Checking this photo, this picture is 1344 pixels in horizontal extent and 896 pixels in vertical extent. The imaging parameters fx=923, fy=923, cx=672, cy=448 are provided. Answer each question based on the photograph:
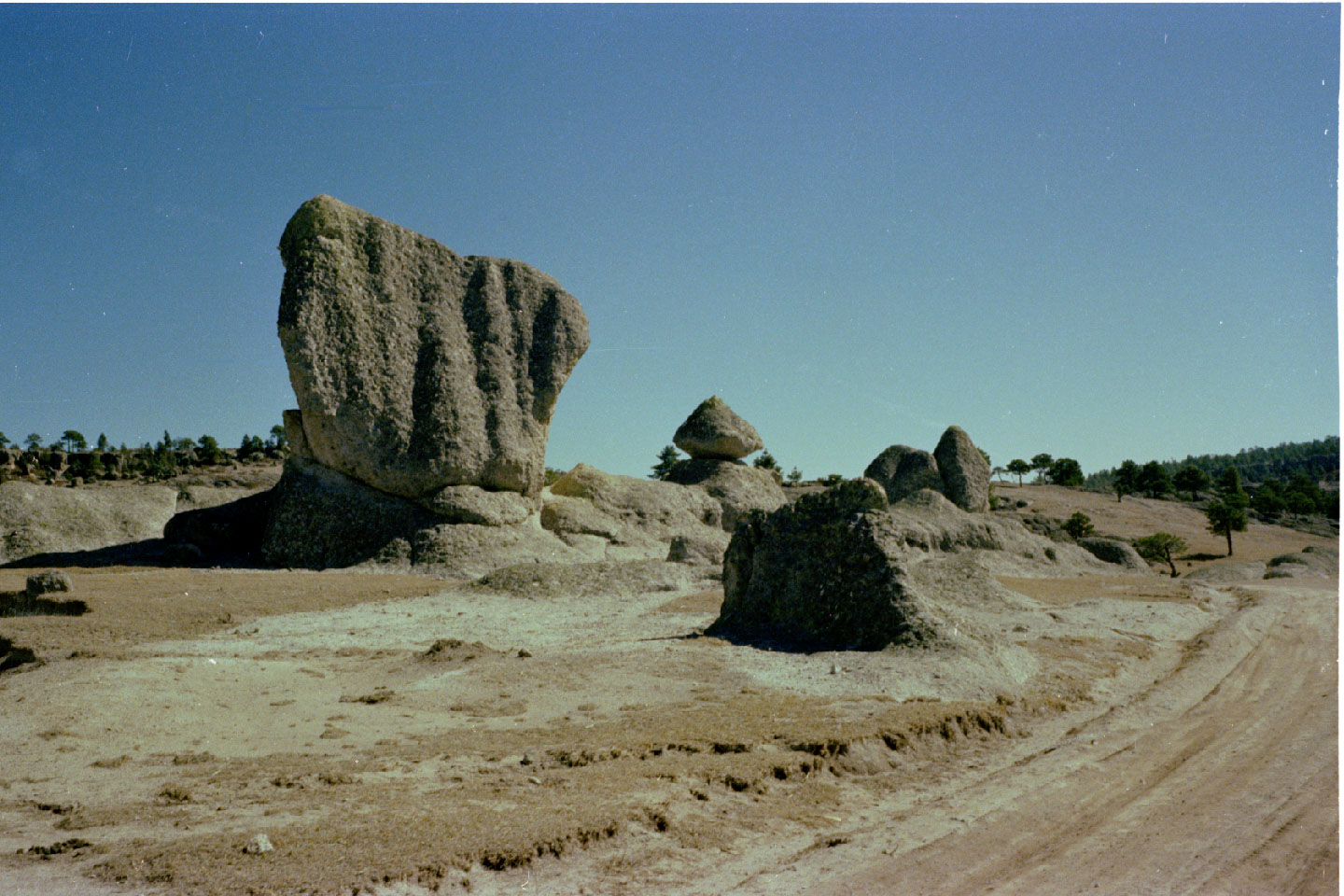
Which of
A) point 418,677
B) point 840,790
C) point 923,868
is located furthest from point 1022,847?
point 418,677

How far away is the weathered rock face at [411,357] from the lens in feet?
61.1

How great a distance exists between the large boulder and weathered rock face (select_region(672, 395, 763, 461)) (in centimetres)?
34

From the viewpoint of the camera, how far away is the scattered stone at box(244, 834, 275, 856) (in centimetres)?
432

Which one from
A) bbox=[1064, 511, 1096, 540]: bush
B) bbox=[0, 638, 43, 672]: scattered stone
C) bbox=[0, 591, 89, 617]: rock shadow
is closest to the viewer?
bbox=[0, 638, 43, 672]: scattered stone

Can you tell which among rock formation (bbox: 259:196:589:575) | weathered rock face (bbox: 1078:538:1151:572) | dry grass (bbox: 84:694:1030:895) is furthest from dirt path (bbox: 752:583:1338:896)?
weathered rock face (bbox: 1078:538:1151:572)

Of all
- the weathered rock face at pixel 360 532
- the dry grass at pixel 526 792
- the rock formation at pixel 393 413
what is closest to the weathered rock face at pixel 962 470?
the rock formation at pixel 393 413

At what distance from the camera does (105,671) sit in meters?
7.75

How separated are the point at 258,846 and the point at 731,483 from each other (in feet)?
79.1

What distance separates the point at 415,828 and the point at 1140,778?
4706 millimetres

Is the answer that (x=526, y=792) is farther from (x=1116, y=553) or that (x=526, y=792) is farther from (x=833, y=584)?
(x=1116, y=553)

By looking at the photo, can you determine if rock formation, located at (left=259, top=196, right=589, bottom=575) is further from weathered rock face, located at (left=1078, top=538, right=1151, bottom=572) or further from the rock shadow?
weathered rock face, located at (left=1078, top=538, right=1151, bottom=572)

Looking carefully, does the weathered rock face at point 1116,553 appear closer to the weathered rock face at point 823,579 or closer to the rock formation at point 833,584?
the rock formation at point 833,584

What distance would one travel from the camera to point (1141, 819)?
5.32m

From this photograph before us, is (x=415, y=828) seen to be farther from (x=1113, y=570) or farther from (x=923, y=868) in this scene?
(x=1113, y=570)
